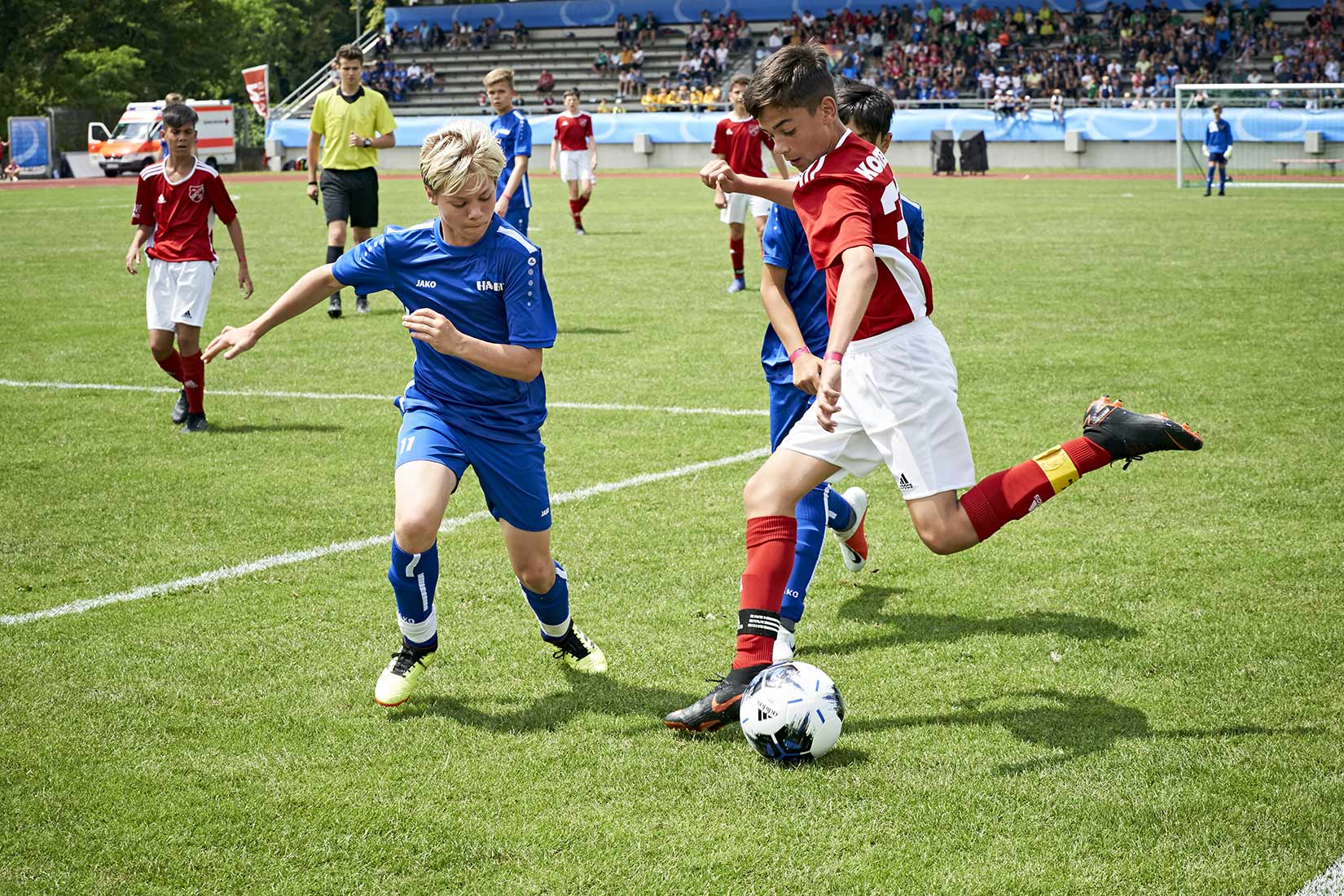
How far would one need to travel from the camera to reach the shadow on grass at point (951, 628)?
16.5 feet

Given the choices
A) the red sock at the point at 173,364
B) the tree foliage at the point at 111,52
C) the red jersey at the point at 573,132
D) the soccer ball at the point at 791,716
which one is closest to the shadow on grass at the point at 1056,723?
the soccer ball at the point at 791,716

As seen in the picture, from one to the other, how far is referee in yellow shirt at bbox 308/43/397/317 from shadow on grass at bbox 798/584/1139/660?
372 inches

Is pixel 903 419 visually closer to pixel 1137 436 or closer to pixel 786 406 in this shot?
pixel 1137 436

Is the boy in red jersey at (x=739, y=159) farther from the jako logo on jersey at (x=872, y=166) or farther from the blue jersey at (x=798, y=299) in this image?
the jako logo on jersey at (x=872, y=166)

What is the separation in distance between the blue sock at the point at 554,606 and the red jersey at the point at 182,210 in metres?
5.24

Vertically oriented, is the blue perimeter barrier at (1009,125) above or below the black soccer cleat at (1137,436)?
above

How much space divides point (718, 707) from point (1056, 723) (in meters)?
1.07

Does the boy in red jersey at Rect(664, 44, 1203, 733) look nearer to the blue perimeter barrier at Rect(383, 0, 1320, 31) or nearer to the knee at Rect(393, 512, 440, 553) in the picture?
the knee at Rect(393, 512, 440, 553)

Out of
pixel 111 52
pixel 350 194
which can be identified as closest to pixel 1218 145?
pixel 350 194

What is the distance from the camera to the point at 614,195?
32969mm

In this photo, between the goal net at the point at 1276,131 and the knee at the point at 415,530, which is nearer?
the knee at the point at 415,530

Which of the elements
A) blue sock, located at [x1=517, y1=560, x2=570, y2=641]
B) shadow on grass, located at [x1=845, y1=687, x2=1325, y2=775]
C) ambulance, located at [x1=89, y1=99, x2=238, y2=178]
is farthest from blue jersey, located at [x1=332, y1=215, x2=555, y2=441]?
ambulance, located at [x1=89, y1=99, x2=238, y2=178]

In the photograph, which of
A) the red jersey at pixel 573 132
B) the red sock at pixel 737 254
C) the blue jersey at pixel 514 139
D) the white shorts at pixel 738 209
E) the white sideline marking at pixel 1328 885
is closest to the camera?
the white sideline marking at pixel 1328 885

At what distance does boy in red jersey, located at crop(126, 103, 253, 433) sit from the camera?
8.77 m
